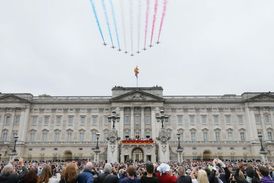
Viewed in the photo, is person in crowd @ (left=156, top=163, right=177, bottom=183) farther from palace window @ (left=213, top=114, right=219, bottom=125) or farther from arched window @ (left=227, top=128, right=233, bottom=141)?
arched window @ (left=227, top=128, right=233, bottom=141)

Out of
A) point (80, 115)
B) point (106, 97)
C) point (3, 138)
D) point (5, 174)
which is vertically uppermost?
point (106, 97)

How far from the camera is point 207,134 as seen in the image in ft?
212

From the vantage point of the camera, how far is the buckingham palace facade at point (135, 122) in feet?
204

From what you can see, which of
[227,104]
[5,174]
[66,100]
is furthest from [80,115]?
[5,174]

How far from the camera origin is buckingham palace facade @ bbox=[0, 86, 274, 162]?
6225 centimetres

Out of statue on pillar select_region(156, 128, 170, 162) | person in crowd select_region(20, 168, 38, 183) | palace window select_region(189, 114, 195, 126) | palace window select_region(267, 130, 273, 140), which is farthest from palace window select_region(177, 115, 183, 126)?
person in crowd select_region(20, 168, 38, 183)

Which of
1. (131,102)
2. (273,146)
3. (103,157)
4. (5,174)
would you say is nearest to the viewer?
(5,174)

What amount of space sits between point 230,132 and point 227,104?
24.0 ft

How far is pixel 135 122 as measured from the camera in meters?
64.6

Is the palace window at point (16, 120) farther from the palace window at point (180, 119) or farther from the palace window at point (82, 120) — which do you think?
the palace window at point (180, 119)

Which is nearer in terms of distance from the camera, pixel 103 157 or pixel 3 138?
pixel 103 157

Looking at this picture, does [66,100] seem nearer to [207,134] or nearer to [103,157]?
[103,157]

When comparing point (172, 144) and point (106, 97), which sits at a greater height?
point (106, 97)

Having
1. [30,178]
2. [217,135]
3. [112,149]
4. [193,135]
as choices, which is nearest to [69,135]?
[112,149]
